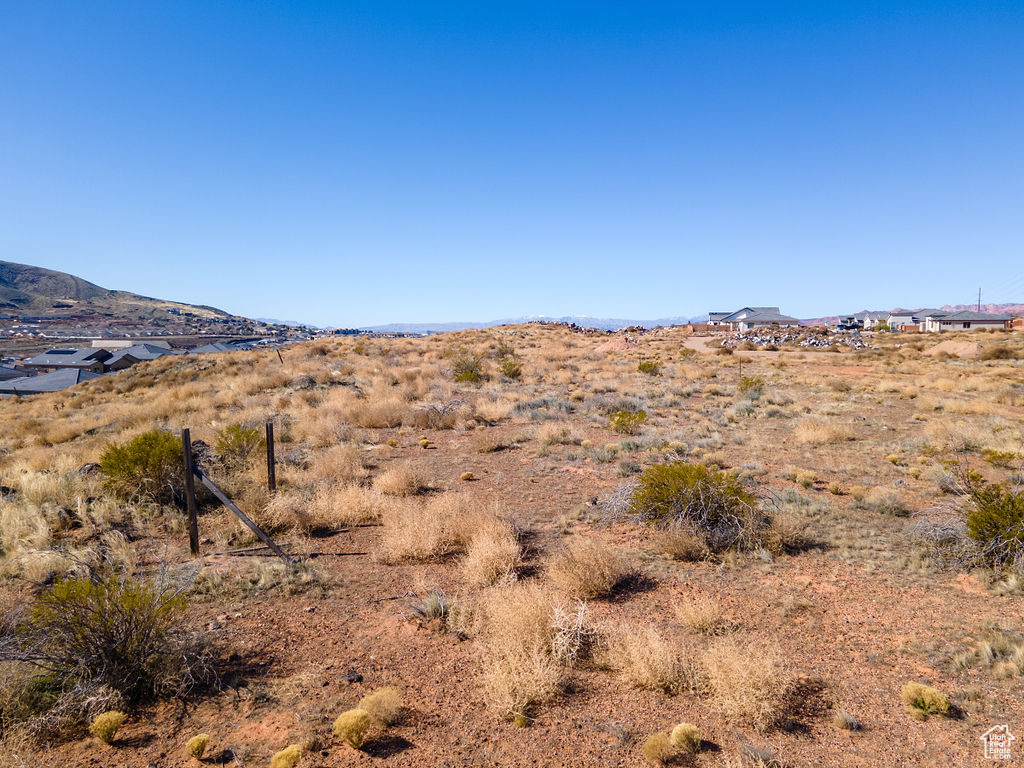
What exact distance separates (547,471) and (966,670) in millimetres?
6905

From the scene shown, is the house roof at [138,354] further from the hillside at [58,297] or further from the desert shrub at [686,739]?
the hillside at [58,297]

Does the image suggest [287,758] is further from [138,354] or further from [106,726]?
[138,354]

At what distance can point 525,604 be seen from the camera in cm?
488

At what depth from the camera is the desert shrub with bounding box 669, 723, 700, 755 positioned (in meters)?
3.48

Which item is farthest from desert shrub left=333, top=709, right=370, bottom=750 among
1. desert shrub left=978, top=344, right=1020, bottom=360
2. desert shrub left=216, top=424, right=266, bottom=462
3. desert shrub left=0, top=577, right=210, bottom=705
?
desert shrub left=978, top=344, right=1020, bottom=360

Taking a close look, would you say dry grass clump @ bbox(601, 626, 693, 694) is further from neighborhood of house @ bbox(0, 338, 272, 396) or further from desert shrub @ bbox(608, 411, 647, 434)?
neighborhood of house @ bbox(0, 338, 272, 396)

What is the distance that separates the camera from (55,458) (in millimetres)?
10570

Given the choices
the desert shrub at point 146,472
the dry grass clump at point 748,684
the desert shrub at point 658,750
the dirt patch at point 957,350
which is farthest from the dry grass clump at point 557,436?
the dirt patch at point 957,350

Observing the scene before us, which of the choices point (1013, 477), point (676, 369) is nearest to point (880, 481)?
point (1013, 477)

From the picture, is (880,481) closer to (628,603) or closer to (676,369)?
(628,603)

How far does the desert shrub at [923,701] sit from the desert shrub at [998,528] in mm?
2933

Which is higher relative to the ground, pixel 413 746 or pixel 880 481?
pixel 880 481

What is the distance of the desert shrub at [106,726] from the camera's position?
361cm

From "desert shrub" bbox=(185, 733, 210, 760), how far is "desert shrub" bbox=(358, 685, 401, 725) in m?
1.04
